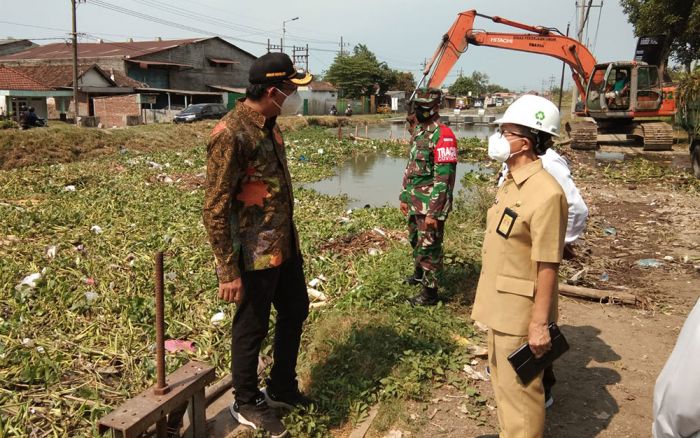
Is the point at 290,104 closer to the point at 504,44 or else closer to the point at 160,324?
the point at 160,324

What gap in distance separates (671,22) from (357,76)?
40.7 m

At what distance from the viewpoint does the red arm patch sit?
179 inches

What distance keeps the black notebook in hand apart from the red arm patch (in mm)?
2339

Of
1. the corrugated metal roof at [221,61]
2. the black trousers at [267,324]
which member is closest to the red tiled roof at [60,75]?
the corrugated metal roof at [221,61]

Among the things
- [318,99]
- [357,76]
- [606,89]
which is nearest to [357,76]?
[357,76]

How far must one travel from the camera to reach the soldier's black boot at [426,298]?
15.5 ft

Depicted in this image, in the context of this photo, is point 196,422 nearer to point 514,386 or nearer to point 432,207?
point 514,386

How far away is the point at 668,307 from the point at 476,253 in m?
1.97

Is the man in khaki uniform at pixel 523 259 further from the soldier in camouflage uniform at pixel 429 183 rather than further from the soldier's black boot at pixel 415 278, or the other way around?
the soldier's black boot at pixel 415 278

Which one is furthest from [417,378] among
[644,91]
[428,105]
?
[644,91]

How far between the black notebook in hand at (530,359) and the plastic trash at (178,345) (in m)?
2.61

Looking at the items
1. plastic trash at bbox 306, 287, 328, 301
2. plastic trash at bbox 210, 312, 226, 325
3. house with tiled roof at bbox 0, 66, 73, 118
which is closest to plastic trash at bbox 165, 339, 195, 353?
plastic trash at bbox 210, 312, 226, 325

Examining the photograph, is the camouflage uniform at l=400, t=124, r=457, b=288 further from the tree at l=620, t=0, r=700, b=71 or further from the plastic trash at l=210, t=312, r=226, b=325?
the tree at l=620, t=0, r=700, b=71

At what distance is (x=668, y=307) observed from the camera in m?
4.98
